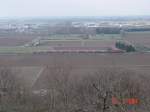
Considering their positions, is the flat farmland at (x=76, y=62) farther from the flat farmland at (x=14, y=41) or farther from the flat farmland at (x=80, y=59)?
the flat farmland at (x=14, y=41)

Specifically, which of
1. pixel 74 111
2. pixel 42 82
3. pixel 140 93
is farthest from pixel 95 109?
pixel 42 82

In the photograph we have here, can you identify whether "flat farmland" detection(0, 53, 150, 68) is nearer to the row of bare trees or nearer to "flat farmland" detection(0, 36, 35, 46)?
the row of bare trees

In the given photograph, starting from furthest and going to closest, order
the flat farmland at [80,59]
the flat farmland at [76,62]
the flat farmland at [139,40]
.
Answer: the flat farmland at [139,40] → the flat farmland at [80,59] → the flat farmland at [76,62]

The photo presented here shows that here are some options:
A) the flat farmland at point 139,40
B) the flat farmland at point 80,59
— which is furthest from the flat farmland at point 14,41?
the flat farmland at point 139,40

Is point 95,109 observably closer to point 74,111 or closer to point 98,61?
point 74,111

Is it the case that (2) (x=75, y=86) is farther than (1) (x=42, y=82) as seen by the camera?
No

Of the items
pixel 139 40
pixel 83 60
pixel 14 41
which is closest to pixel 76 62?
pixel 83 60

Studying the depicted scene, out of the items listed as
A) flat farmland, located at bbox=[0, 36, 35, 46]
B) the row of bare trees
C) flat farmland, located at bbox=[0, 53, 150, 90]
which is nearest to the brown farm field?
flat farmland, located at bbox=[0, 53, 150, 90]

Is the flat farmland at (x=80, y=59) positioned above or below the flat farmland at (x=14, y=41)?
above

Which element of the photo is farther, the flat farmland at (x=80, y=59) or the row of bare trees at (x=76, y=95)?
the flat farmland at (x=80, y=59)

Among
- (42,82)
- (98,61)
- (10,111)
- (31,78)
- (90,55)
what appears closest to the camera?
(10,111)
